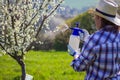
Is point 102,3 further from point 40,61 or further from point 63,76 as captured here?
point 40,61

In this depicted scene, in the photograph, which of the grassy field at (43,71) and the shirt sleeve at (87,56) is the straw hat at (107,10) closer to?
the shirt sleeve at (87,56)

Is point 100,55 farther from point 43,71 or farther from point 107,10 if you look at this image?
point 43,71

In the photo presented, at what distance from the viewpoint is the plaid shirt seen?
4742 millimetres

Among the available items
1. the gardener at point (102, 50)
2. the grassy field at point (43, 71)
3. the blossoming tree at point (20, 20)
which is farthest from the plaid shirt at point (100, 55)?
the grassy field at point (43, 71)

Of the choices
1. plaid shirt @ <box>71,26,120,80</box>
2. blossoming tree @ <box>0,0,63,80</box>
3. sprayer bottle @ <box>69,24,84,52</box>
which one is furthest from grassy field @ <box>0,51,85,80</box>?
plaid shirt @ <box>71,26,120,80</box>

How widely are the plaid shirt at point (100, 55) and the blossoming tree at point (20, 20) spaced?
450 centimetres

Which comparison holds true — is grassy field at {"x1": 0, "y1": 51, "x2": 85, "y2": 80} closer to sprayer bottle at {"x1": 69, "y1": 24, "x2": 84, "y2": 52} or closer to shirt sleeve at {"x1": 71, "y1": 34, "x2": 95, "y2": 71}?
sprayer bottle at {"x1": 69, "y1": 24, "x2": 84, "y2": 52}

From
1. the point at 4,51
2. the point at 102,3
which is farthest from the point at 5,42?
the point at 102,3

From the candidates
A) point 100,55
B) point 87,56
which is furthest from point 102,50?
point 87,56

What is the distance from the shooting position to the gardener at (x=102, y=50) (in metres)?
4.74

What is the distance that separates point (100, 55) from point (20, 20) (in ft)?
15.7

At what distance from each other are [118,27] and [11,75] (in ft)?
26.9

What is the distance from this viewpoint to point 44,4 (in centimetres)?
932

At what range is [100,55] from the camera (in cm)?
477
